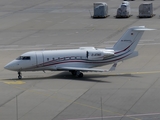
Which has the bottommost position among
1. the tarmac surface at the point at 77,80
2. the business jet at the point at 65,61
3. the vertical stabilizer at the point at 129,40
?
the tarmac surface at the point at 77,80

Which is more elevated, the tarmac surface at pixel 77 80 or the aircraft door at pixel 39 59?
the aircraft door at pixel 39 59

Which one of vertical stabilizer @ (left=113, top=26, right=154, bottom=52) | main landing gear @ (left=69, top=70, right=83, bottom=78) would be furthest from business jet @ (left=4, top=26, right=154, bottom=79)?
vertical stabilizer @ (left=113, top=26, right=154, bottom=52)

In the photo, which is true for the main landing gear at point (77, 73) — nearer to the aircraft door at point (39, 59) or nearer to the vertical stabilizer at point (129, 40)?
the aircraft door at point (39, 59)

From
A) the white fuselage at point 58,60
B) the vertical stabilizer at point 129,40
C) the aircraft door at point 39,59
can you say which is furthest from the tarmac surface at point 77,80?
the vertical stabilizer at point 129,40

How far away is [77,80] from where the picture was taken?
53.8 meters

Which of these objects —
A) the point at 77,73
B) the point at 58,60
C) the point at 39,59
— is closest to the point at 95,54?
the point at 77,73

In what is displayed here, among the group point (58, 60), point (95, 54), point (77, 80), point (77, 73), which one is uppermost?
point (95, 54)

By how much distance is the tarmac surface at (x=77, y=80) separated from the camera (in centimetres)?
4341

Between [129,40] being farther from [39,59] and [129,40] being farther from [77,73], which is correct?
[39,59]

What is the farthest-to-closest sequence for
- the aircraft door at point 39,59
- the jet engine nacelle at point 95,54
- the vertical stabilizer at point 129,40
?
the vertical stabilizer at point 129,40 → the jet engine nacelle at point 95,54 → the aircraft door at point 39,59

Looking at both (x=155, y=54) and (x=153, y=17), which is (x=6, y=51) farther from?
(x=153, y=17)

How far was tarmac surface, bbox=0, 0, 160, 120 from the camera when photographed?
142ft

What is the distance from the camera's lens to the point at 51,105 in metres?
45.4

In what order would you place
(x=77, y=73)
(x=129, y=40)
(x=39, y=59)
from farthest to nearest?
1. (x=129, y=40)
2. (x=77, y=73)
3. (x=39, y=59)
